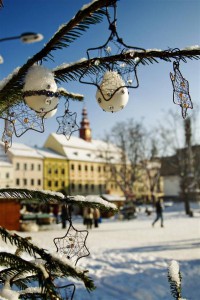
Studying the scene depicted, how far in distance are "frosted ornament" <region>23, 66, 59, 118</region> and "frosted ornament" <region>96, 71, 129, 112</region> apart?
0.30 m

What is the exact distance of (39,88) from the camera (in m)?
1.67

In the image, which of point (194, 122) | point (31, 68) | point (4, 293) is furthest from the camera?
point (194, 122)

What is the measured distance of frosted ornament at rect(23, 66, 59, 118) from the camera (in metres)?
1.67

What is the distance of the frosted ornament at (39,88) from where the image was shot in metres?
1.67

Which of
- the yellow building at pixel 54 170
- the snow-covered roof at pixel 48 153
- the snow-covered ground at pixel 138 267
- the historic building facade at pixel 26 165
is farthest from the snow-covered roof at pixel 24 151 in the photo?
the snow-covered ground at pixel 138 267

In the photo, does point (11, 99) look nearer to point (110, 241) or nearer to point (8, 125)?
point (8, 125)

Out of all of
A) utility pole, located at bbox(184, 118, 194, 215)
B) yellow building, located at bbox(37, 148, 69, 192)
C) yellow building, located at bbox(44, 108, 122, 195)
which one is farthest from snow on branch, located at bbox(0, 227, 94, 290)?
yellow building, located at bbox(44, 108, 122, 195)

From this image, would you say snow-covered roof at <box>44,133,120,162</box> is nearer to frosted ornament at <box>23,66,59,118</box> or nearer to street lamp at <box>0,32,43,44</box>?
frosted ornament at <box>23,66,59,118</box>

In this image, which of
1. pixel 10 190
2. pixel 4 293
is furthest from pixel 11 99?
pixel 4 293

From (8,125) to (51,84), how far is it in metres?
0.64

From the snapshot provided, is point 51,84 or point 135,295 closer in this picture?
point 51,84

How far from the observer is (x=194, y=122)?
101 feet

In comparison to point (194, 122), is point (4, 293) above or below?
below

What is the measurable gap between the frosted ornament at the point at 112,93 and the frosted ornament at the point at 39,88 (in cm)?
30
